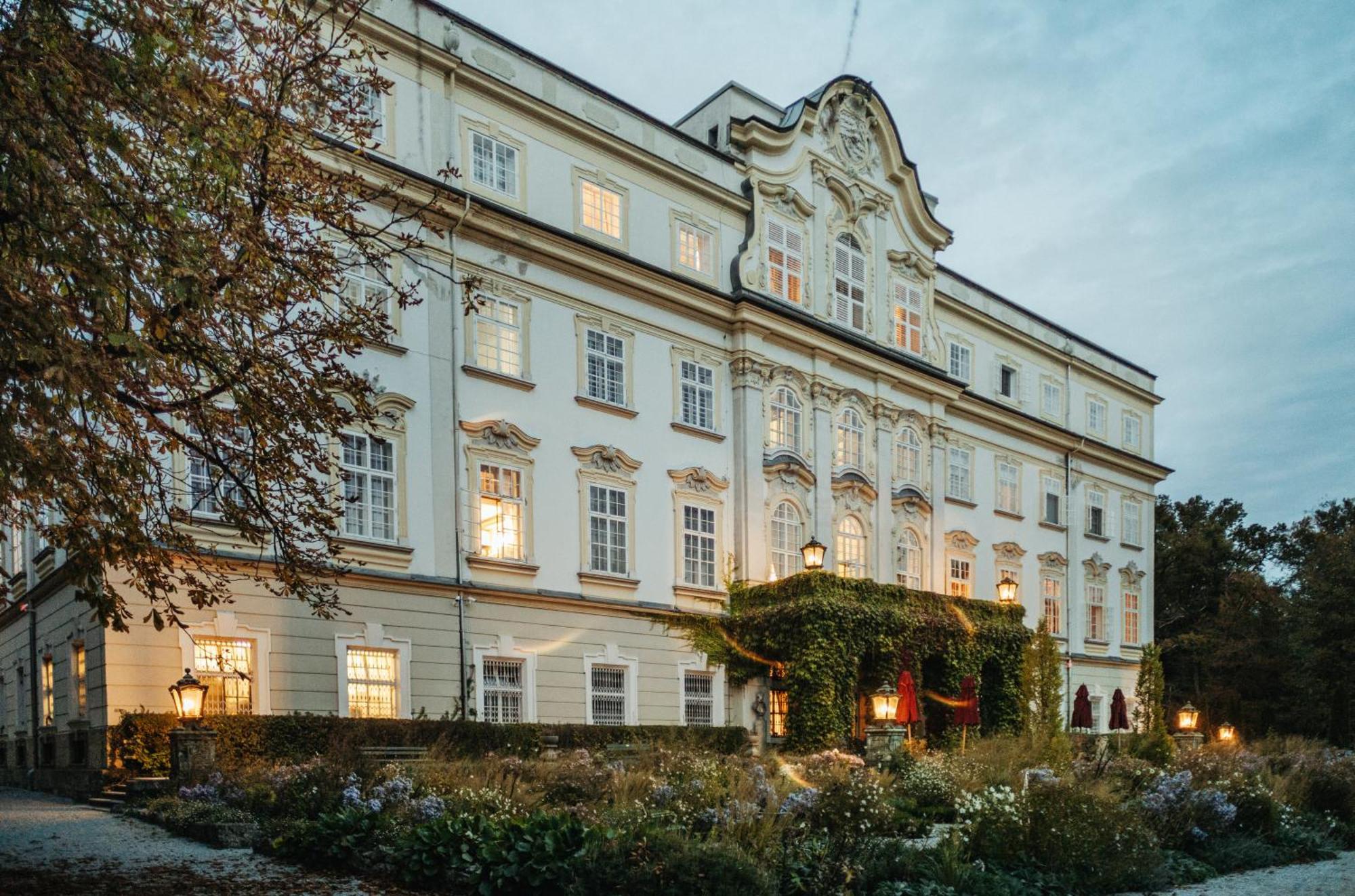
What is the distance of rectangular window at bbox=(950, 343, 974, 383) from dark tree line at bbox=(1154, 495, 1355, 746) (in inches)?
584

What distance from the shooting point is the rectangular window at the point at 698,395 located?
28.0 meters

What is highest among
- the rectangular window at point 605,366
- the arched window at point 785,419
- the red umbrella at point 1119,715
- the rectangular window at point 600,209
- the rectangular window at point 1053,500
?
the rectangular window at point 600,209

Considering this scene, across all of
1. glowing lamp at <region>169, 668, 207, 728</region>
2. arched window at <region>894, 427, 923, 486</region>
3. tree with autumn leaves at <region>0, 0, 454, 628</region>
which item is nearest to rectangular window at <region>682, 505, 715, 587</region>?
arched window at <region>894, 427, 923, 486</region>

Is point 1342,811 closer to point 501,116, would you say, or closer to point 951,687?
point 951,687

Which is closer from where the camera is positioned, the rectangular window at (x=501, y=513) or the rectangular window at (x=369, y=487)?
the rectangular window at (x=369, y=487)

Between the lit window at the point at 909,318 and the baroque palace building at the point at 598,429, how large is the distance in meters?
0.10

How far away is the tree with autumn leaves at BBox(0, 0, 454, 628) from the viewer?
28.7ft

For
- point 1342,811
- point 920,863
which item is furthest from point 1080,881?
point 1342,811

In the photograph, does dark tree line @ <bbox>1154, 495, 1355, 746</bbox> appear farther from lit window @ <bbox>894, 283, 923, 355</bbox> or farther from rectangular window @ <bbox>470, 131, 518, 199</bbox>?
rectangular window @ <bbox>470, 131, 518, 199</bbox>

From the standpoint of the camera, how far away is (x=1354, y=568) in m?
39.2

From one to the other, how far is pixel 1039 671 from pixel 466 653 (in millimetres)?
13555

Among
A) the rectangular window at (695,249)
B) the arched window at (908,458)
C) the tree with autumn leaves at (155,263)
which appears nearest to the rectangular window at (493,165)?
the rectangular window at (695,249)

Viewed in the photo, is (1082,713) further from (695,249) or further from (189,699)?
(189,699)

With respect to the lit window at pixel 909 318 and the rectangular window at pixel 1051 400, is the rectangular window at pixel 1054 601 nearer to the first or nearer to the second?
the rectangular window at pixel 1051 400
